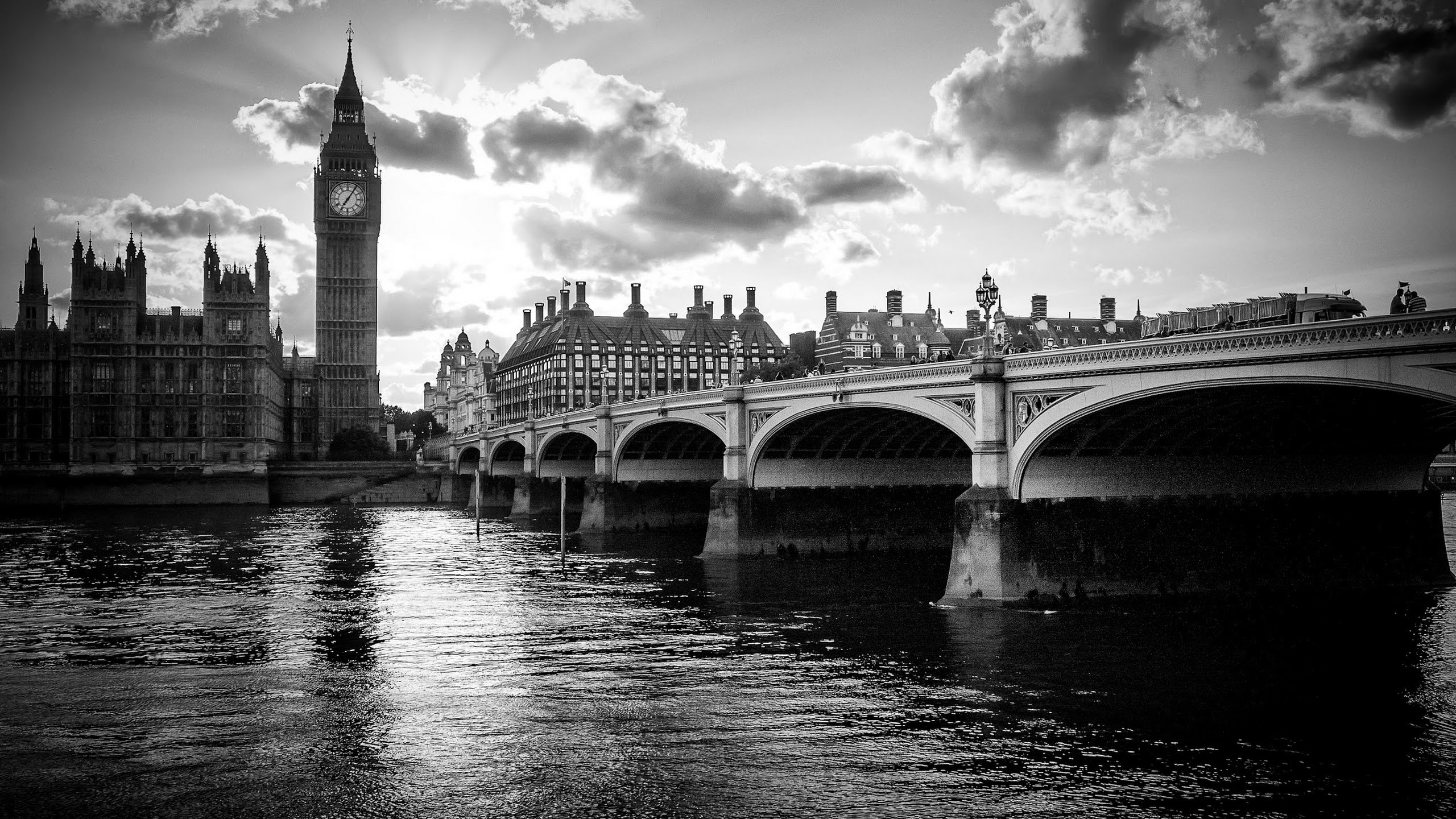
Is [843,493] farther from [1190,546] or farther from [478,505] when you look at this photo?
[478,505]

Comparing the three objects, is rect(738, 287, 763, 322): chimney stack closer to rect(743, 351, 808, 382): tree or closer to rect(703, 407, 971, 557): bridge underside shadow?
rect(743, 351, 808, 382): tree

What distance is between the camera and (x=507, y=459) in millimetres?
126938

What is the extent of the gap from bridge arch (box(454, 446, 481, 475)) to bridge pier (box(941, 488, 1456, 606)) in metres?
95.5

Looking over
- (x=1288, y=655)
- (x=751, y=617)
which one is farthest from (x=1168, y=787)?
(x=751, y=617)

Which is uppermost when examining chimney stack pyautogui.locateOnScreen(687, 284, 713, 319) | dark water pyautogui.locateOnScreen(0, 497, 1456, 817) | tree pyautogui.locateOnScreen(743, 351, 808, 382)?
chimney stack pyautogui.locateOnScreen(687, 284, 713, 319)

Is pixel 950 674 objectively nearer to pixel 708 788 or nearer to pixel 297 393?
pixel 708 788

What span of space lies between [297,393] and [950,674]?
16061 cm

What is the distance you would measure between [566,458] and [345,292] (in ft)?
256

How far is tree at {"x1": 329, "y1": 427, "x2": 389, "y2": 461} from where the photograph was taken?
497 ft

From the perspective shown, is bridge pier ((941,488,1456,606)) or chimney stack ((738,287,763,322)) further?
chimney stack ((738,287,763,322))

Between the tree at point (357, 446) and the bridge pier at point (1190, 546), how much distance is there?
414 ft

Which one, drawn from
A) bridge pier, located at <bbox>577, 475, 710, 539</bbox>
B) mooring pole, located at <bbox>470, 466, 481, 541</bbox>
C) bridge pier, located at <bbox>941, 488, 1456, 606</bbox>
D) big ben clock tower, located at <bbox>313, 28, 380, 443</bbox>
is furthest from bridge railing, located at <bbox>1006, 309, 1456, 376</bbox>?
big ben clock tower, located at <bbox>313, 28, 380, 443</bbox>

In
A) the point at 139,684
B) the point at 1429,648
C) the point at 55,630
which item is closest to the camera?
the point at 139,684

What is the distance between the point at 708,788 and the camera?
61.0ft
